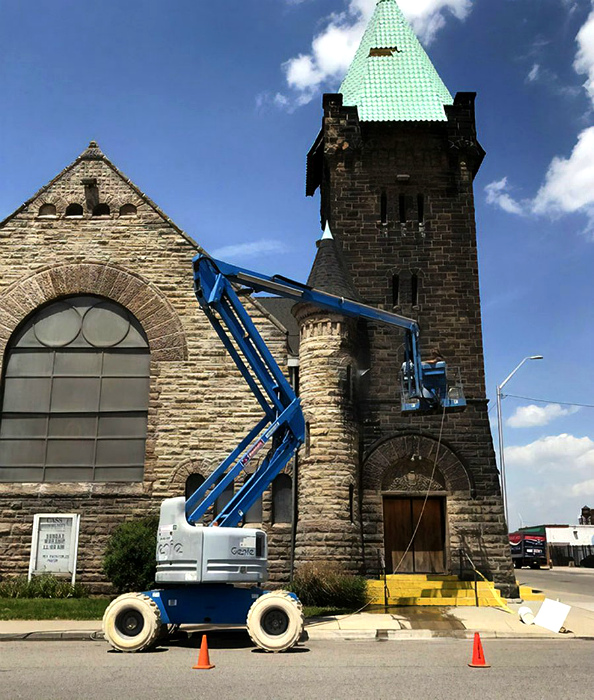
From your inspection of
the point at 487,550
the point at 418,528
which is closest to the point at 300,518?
the point at 418,528

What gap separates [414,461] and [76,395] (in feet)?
32.9

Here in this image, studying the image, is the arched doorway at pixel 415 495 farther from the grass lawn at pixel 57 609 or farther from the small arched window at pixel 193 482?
the small arched window at pixel 193 482

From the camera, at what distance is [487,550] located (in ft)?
61.5

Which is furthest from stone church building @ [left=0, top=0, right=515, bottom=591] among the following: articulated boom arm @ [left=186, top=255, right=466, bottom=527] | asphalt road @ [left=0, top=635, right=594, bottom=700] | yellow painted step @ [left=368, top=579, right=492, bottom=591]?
asphalt road @ [left=0, top=635, right=594, bottom=700]

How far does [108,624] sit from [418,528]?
11236mm

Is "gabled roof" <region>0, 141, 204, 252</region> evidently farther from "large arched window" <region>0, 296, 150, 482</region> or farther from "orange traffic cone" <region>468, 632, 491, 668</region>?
"orange traffic cone" <region>468, 632, 491, 668</region>

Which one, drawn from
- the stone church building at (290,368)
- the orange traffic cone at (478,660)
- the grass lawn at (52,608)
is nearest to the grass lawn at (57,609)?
the grass lawn at (52,608)

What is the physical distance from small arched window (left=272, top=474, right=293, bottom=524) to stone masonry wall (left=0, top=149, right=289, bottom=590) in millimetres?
503

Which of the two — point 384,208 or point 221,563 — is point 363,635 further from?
point 384,208

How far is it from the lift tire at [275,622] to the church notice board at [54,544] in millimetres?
9910

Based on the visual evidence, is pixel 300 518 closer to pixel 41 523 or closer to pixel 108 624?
pixel 41 523

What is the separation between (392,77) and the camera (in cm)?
2488

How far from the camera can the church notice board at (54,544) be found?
18.5 metres

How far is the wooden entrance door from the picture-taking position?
1944cm
